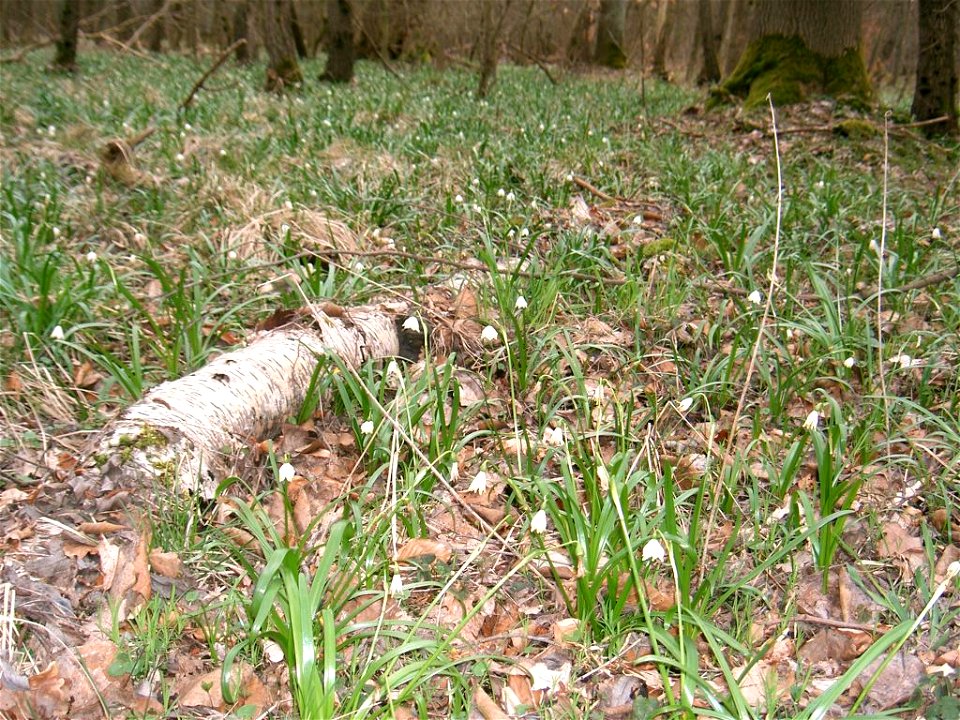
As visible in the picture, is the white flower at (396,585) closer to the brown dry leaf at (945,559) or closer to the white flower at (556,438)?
the white flower at (556,438)

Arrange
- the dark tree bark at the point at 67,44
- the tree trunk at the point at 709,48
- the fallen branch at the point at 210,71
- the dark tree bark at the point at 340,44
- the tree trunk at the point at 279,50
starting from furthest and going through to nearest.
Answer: the tree trunk at the point at 709,48
the dark tree bark at the point at 67,44
the dark tree bark at the point at 340,44
the tree trunk at the point at 279,50
the fallen branch at the point at 210,71

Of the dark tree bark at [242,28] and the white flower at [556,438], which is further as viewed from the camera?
the dark tree bark at [242,28]

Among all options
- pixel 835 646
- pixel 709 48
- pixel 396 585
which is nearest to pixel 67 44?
pixel 709 48

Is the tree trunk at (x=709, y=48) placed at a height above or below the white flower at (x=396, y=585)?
above

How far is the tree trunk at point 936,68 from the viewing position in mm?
7398

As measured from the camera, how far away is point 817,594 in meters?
2.52

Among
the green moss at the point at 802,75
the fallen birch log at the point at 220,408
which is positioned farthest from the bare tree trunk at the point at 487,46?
the fallen birch log at the point at 220,408

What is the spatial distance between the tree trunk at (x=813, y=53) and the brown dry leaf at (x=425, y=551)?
7.62 meters

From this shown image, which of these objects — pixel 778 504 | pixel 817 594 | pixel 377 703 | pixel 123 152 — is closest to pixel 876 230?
pixel 778 504

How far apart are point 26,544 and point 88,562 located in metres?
0.22

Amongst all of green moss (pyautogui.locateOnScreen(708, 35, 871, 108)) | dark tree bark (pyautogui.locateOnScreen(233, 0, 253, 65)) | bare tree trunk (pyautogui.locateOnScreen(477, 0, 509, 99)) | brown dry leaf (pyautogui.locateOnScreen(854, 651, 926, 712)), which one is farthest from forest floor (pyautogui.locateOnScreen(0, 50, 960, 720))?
dark tree bark (pyautogui.locateOnScreen(233, 0, 253, 65))

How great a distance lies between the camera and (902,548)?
2.69 meters

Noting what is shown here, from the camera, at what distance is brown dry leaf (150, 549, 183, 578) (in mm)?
2428

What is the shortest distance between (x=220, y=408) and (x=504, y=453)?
114cm
